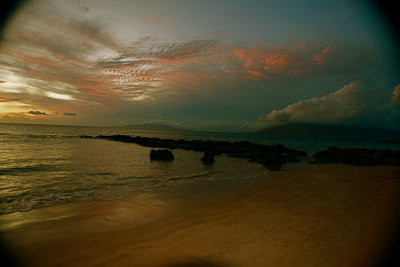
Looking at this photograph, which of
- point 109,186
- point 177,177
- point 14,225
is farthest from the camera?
point 177,177

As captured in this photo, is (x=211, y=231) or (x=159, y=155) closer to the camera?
(x=211, y=231)

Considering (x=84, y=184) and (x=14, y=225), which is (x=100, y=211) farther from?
(x=84, y=184)

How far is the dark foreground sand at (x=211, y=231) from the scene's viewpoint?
14.0 ft

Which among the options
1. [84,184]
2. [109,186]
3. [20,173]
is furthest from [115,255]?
[20,173]

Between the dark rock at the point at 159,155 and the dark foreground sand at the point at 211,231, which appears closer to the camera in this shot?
the dark foreground sand at the point at 211,231

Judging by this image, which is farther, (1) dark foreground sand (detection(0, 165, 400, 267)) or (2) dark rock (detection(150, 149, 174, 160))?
(2) dark rock (detection(150, 149, 174, 160))

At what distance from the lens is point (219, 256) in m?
4.32

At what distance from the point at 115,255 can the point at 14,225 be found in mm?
4013

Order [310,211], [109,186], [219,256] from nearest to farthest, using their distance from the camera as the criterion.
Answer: [219,256], [310,211], [109,186]

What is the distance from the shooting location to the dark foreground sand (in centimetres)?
425

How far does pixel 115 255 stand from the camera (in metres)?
4.39

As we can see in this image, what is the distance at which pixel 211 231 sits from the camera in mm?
5535

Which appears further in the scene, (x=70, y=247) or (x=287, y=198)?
(x=287, y=198)

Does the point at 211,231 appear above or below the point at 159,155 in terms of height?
below
